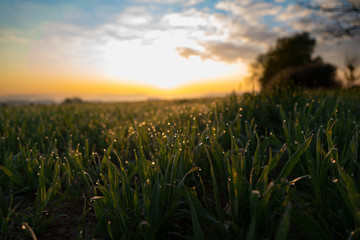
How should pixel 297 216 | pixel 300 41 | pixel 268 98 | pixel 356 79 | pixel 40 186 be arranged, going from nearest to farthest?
pixel 297 216
pixel 40 186
pixel 268 98
pixel 356 79
pixel 300 41

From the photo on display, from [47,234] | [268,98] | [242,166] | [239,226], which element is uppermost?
[268,98]

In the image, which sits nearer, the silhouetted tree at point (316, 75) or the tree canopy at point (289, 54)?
the silhouetted tree at point (316, 75)

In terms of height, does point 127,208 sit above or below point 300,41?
below

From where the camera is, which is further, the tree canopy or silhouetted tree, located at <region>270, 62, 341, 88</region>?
the tree canopy

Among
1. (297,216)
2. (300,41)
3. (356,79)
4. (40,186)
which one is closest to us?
(297,216)

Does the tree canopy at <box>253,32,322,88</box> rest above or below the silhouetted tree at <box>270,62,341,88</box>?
above

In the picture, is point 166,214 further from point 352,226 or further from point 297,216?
point 352,226

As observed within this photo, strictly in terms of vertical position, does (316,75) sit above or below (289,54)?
below

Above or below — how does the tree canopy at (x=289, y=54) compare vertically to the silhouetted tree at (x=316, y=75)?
above

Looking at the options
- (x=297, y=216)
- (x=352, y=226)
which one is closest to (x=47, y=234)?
(x=297, y=216)

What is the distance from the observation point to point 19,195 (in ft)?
6.13

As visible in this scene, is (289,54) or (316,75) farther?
(289,54)

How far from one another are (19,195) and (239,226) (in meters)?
1.63

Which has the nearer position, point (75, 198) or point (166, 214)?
point (166, 214)
